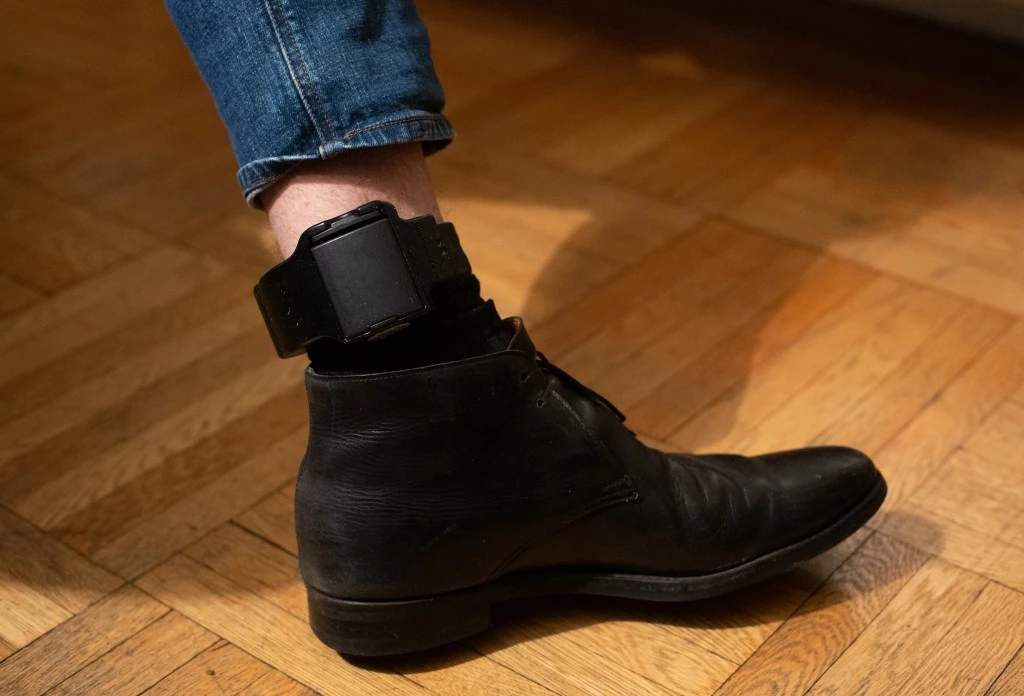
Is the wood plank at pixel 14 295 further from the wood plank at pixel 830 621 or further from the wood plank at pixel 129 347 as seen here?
the wood plank at pixel 830 621

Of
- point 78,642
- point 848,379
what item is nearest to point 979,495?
point 848,379

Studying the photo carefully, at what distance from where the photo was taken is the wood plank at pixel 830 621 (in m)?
0.73

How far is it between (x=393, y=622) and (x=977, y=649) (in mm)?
359

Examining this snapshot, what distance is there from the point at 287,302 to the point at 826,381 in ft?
1.81

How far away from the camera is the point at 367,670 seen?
0.75 m

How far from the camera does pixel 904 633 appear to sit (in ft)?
2.50

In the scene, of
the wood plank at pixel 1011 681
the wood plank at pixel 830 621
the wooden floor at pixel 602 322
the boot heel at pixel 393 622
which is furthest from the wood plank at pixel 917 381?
the boot heel at pixel 393 622

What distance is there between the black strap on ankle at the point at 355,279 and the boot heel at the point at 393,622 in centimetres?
17

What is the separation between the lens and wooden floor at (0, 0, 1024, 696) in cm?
76

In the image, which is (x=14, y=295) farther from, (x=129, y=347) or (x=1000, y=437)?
(x=1000, y=437)

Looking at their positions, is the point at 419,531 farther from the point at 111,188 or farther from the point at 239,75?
the point at 111,188

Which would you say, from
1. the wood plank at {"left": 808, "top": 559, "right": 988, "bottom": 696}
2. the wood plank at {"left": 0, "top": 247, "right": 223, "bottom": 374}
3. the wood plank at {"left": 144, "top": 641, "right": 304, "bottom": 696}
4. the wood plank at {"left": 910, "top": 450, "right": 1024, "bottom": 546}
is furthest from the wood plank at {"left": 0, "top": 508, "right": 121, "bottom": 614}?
the wood plank at {"left": 910, "top": 450, "right": 1024, "bottom": 546}

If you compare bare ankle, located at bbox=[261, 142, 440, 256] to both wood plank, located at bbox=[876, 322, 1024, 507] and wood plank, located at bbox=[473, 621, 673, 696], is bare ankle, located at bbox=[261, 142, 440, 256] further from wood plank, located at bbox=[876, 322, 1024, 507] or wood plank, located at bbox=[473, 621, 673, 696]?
wood plank, located at bbox=[876, 322, 1024, 507]

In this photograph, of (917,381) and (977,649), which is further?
(917,381)
